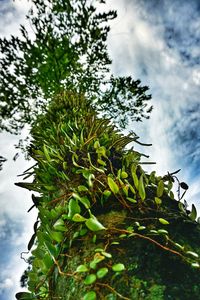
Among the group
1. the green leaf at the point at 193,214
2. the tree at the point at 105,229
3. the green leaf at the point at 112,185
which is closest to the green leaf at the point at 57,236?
the tree at the point at 105,229

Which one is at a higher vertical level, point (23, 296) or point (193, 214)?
point (193, 214)

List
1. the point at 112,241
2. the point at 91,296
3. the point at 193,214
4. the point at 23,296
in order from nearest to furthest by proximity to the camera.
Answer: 1. the point at 91,296
2. the point at 112,241
3. the point at 23,296
4. the point at 193,214

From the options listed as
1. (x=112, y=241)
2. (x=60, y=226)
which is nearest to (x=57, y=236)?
(x=60, y=226)

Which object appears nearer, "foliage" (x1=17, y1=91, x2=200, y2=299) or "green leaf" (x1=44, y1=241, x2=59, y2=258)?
"foliage" (x1=17, y1=91, x2=200, y2=299)

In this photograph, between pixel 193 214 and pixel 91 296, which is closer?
pixel 91 296

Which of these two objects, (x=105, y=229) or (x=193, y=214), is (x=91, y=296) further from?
(x=193, y=214)

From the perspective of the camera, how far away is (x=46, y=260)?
3.47 feet

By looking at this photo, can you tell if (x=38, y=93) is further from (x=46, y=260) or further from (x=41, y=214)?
(x=46, y=260)

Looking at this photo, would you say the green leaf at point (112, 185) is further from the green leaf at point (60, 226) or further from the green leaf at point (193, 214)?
the green leaf at point (193, 214)

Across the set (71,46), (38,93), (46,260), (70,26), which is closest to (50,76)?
(38,93)

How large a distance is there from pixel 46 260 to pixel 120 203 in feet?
1.41

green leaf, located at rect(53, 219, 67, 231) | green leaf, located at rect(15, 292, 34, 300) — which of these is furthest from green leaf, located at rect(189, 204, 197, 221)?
green leaf, located at rect(15, 292, 34, 300)

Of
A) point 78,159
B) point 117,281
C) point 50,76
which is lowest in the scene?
point 117,281

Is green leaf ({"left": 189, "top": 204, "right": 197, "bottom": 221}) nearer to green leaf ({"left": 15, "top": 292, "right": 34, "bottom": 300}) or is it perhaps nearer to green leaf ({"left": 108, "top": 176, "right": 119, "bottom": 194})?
green leaf ({"left": 108, "top": 176, "right": 119, "bottom": 194})
